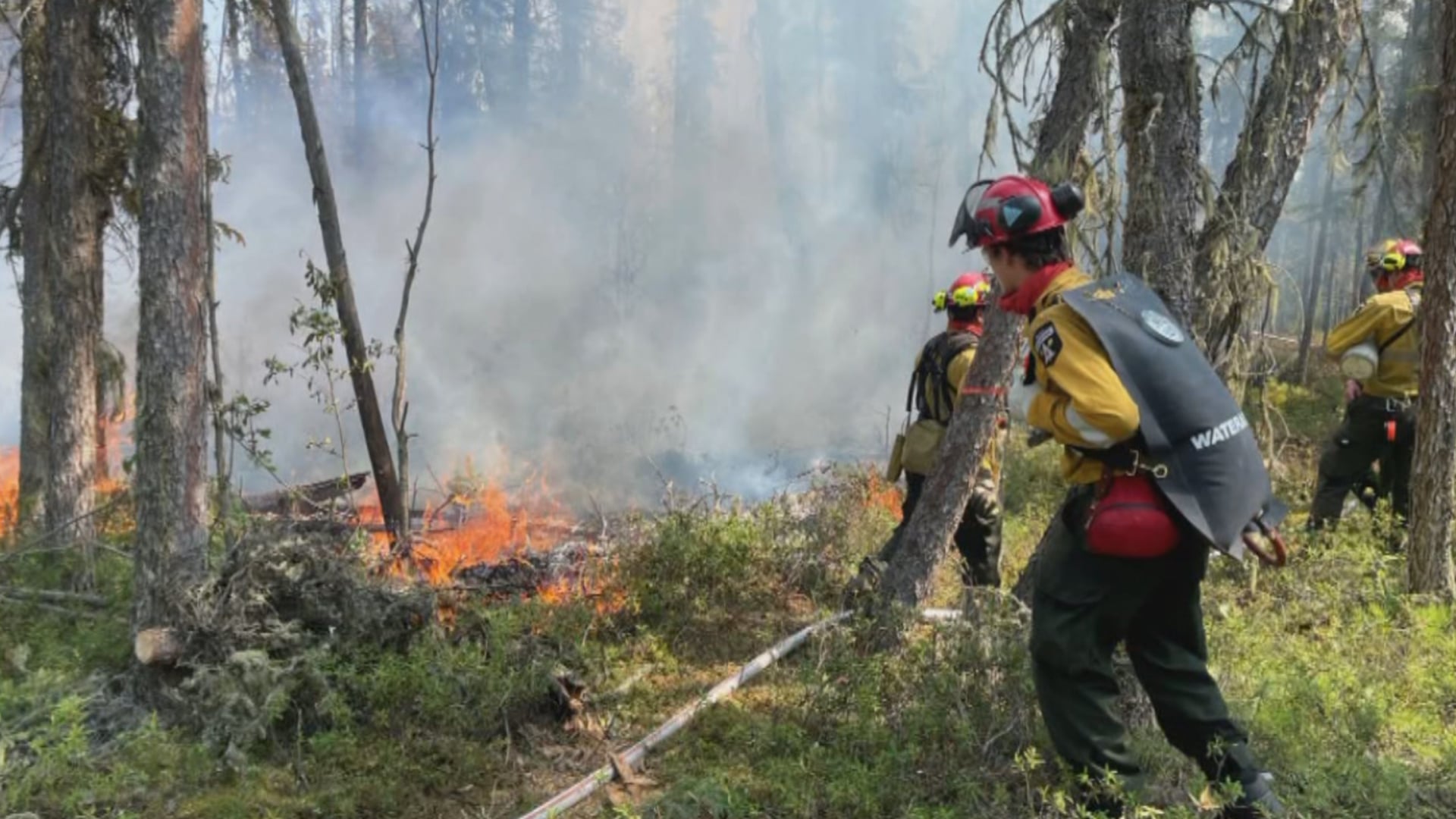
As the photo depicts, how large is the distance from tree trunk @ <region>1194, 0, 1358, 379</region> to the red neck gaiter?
1316 millimetres

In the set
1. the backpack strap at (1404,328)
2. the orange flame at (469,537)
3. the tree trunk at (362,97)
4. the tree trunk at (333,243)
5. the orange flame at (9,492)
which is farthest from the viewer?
the tree trunk at (362,97)

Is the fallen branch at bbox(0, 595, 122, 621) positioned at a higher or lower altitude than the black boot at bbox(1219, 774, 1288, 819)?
higher

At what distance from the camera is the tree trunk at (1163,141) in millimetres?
3596

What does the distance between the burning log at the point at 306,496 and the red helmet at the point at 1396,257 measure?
7247 millimetres

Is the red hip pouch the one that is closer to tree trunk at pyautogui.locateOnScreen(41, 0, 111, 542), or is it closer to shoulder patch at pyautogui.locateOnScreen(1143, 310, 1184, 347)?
shoulder patch at pyautogui.locateOnScreen(1143, 310, 1184, 347)

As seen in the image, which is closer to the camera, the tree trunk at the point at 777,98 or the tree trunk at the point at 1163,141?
the tree trunk at the point at 1163,141

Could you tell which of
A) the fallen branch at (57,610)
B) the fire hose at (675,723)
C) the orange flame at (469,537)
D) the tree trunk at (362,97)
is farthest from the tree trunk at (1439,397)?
the tree trunk at (362,97)

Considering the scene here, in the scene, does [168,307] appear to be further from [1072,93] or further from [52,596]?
[1072,93]

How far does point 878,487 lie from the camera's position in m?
7.96

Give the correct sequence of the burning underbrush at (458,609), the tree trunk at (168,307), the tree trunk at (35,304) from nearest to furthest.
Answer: the burning underbrush at (458,609)
the tree trunk at (168,307)
the tree trunk at (35,304)

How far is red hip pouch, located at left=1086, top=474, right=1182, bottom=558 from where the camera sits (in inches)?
103

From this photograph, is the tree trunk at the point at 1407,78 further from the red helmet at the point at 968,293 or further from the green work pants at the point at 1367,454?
the red helmet at the point at 968,293

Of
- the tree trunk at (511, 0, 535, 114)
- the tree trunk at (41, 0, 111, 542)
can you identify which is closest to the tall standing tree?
the tree trunk at (511, 0, 535, 114)

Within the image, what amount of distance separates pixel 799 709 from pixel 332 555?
2.37 m
